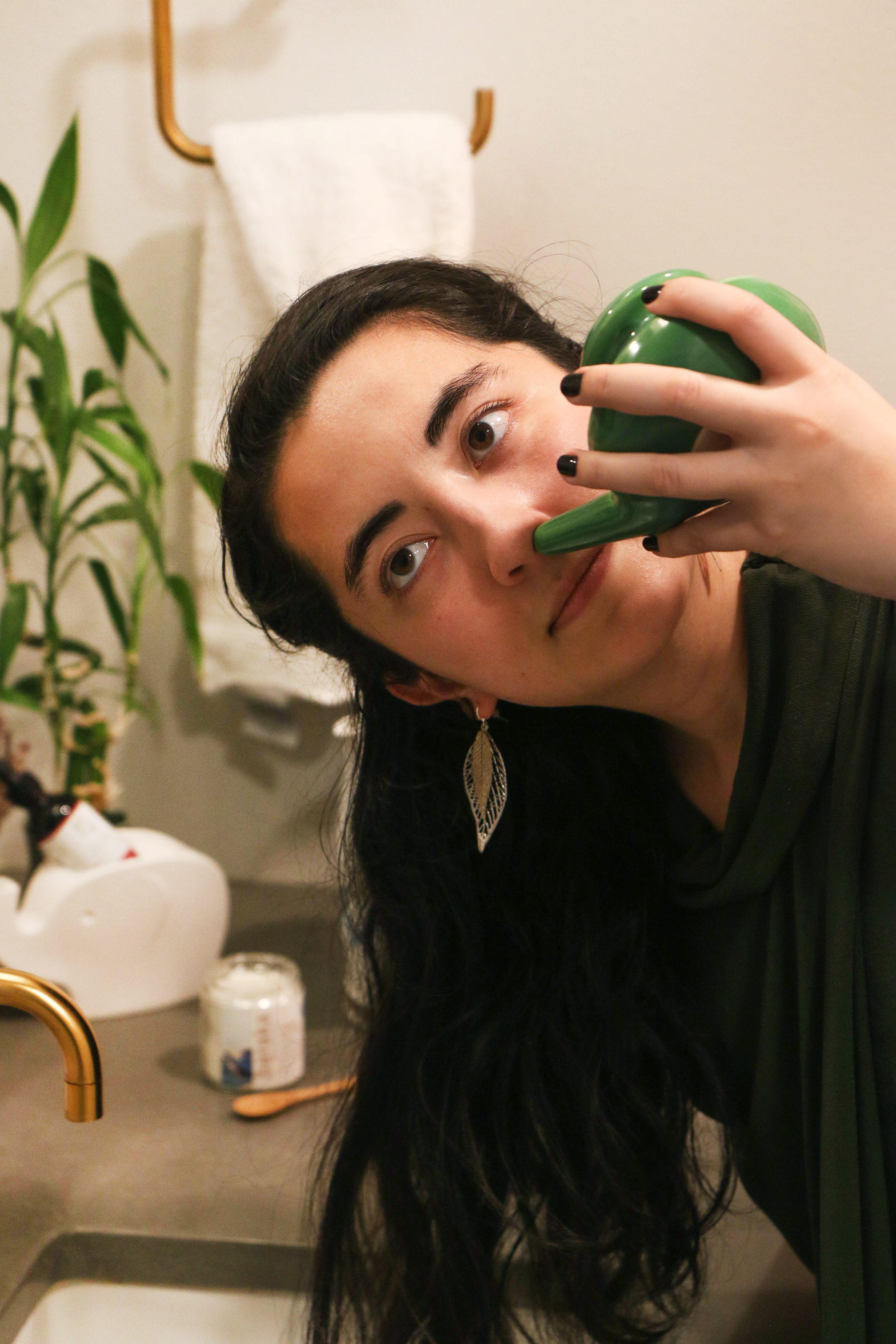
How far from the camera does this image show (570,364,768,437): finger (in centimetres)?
39

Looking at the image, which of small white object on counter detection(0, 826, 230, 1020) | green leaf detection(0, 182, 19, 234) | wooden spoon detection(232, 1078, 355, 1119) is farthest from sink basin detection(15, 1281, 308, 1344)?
green leaf detection(0, 182, 19, 234)

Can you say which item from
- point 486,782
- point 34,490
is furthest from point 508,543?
point 34,490

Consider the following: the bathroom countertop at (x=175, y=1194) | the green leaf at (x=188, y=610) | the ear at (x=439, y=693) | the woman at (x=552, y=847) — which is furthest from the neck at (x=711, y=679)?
the green leaf at (x=188, y=610)

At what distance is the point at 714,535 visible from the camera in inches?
17.6

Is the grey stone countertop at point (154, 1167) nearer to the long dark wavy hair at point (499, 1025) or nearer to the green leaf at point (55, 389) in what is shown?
the long dark wavy hair at point (499, 1025)

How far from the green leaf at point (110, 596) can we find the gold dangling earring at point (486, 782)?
1.73 feet

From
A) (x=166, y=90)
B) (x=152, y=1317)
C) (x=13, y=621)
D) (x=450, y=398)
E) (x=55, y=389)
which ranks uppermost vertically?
(x=166, y=90)

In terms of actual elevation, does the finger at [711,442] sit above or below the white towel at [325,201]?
below

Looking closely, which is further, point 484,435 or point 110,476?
point 110,476

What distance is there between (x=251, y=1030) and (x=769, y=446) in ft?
2.17

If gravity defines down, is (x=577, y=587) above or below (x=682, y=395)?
below

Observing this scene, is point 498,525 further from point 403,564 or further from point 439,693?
point 439,693

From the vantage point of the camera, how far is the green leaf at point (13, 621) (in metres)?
1.05

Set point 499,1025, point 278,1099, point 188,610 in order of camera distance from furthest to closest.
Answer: point 188,610, point 278,1099, point 499,1025
